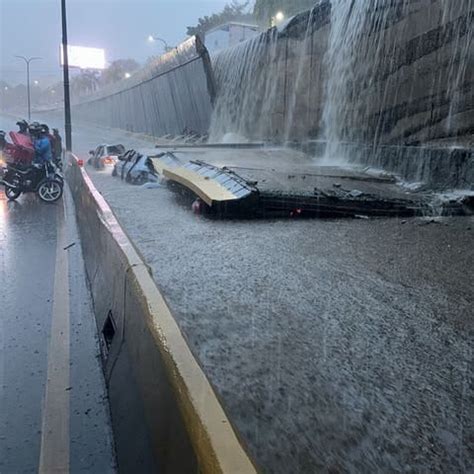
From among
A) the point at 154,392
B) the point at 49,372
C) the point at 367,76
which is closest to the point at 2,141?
the point at 367,76

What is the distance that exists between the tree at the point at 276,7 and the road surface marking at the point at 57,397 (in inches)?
1920

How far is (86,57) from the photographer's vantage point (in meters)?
83.2

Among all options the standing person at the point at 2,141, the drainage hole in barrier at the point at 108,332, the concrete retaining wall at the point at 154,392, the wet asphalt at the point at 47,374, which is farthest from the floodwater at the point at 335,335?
the standing person at the point at 2,141

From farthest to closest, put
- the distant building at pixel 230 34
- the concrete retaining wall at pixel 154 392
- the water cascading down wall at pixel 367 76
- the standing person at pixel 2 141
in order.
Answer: the distant building at pixel 230 34 < the standing person at pixel 2 141 < the water cascading down wall at pixel 367 76 < the concrete retaining wall at pixel 154 392

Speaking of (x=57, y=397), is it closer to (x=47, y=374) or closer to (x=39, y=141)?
(x=47, y=374)

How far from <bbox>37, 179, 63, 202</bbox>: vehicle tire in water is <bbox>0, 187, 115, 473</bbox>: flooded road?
5544 mm

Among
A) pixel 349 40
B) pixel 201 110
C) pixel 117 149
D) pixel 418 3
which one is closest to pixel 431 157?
pixel 418 3

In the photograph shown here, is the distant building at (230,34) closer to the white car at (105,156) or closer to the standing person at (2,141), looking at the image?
the white car at (105,156)

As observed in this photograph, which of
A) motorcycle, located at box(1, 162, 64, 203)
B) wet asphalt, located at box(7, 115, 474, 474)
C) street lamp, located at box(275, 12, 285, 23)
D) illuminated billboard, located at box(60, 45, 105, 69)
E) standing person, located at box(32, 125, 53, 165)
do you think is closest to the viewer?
wet asphalt, located at box(7, 115, 474, 474)

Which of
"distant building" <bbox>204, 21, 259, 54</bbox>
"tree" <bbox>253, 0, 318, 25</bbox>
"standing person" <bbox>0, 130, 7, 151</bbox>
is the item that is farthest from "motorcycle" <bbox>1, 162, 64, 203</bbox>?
"distant building" <bbox>204, 21, 259, 54</bbox>

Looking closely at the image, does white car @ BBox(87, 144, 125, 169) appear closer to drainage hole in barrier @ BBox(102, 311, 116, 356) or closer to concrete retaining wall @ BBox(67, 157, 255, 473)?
drainage hole in barrier @ BBox(102, 311, 116, 356)

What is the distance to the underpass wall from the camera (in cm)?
2962

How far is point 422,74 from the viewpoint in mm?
11070

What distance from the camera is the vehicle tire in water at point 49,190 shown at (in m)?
13.3
